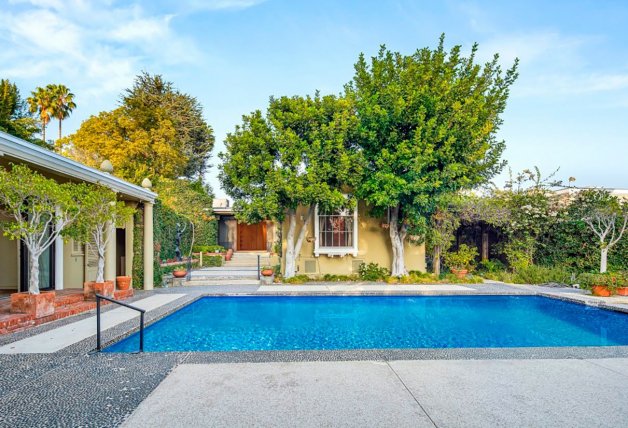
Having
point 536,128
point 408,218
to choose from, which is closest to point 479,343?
point 408,218

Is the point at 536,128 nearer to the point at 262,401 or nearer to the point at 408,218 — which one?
the point at 408,218

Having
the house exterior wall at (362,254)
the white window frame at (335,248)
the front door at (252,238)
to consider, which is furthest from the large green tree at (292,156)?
the front door at (252,238)

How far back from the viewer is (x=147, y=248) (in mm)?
9531

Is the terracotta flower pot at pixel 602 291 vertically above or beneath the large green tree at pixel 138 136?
beneath

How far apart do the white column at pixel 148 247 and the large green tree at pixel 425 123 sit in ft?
19.2

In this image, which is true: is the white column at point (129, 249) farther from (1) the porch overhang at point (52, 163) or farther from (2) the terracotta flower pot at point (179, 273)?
(2) the terracotta flower pot at point (179, 273)

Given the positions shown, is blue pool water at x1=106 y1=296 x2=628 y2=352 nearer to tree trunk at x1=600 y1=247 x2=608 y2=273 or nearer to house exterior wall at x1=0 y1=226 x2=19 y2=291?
tree trunk at x1=600 y1=247 x2=608 y2=273

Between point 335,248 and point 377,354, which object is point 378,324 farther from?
point 335,248

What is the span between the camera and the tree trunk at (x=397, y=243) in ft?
36.8

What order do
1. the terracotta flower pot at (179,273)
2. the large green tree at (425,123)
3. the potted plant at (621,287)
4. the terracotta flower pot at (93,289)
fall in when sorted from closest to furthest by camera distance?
the terracotta flower pot at (93,289), the potted plant at (621,287), the large green tree at (425,123), the terracotta flower pot at (179,273)

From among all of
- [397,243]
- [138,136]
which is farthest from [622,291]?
[138,136]

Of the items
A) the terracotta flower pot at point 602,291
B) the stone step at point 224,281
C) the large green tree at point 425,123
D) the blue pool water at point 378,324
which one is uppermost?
the large green tree at point 425,123

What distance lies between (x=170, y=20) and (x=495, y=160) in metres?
10.2

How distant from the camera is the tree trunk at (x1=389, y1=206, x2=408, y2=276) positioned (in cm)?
1123
